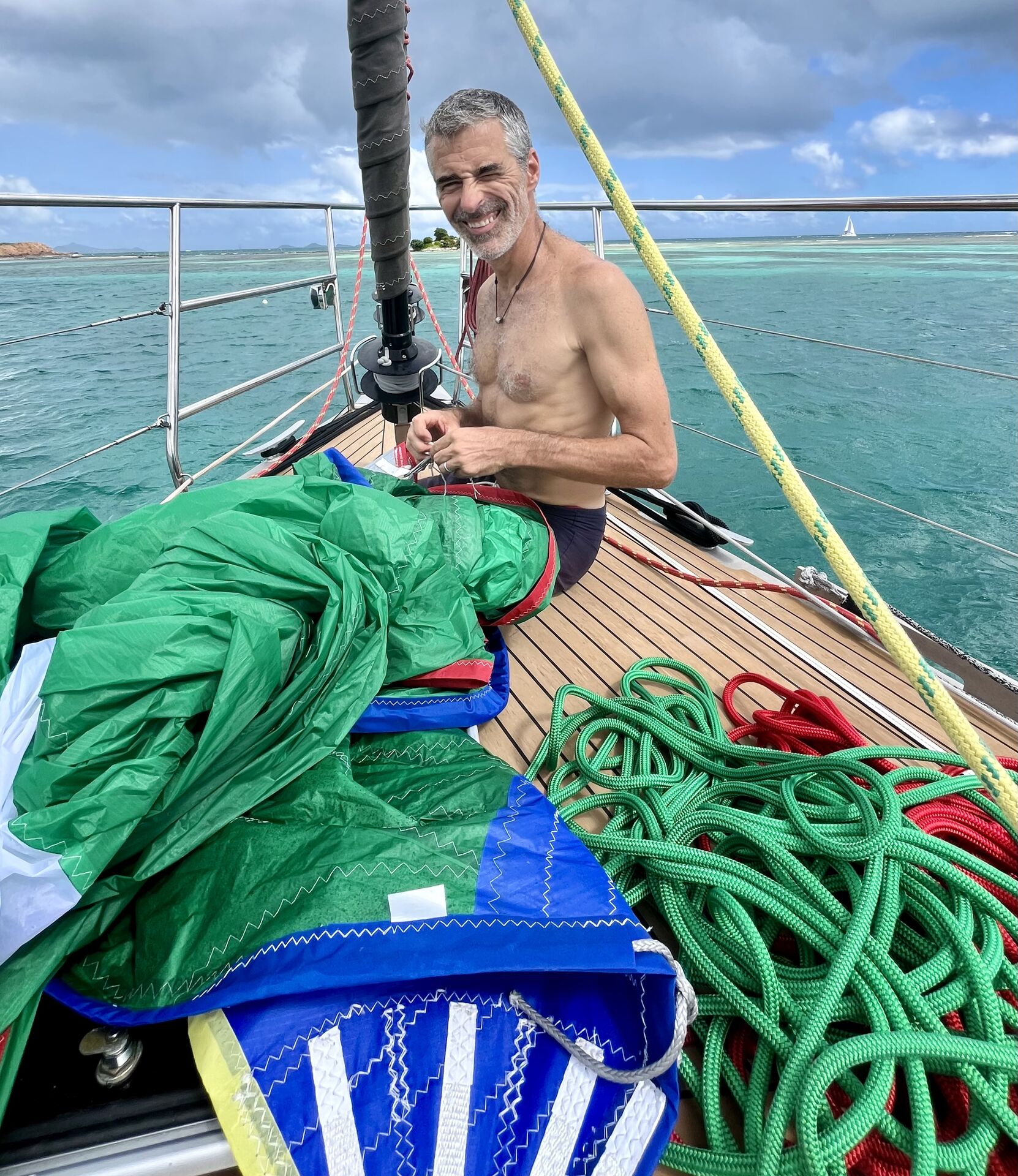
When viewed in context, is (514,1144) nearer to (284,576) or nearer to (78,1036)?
(78,1036)

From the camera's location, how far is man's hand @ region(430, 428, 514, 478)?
152 cm

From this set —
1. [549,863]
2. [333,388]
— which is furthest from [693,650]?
[333,388]

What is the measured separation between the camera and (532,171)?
1.74 meters

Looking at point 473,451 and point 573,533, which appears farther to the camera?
point 573,533

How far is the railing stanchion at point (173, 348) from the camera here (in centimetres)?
204

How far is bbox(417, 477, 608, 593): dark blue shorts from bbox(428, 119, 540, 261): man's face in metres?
0.63

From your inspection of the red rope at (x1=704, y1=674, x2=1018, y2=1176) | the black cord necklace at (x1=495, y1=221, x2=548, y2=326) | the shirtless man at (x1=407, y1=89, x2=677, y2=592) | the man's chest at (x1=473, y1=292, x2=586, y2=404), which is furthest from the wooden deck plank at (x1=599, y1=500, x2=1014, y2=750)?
the black cord necklace at (x1=495, y1=221, x2=548, y2=326)

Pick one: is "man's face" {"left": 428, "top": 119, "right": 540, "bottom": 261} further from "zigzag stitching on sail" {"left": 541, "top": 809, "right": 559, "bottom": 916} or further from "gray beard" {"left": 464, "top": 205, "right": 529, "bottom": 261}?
"zigzag stitching on sail" {"left": 541, "top": 809, "right": 559, "bottom": 916}

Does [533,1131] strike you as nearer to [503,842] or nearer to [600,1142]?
[600,1142]

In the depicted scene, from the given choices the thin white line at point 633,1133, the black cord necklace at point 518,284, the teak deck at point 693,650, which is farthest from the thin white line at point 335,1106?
the black cord necklace at point 518,284

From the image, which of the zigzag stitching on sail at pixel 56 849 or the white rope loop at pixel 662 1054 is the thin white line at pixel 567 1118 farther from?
the zigzag stitching on sail at pixel 56 849

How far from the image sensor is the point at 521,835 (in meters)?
0.93

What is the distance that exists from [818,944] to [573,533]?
3.86 feet

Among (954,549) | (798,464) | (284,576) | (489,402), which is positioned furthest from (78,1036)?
(798,464)
